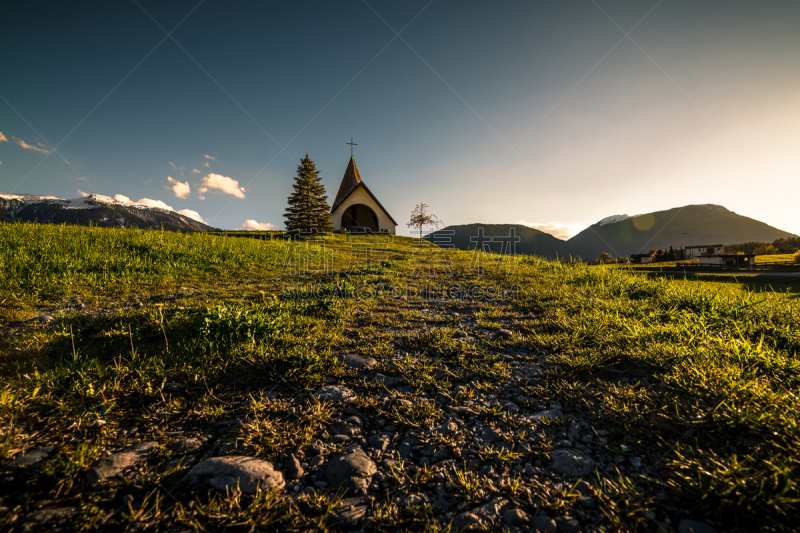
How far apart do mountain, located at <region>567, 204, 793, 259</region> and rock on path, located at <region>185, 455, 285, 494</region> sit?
467 feet

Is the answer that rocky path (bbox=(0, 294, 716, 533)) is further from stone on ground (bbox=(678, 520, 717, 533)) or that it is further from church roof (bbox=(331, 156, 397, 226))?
church roof (bbox=(331, 156, 397, 226))

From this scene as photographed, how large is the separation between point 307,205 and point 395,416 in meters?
28.2

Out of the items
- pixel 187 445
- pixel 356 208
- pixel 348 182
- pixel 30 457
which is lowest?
pixel 187 445

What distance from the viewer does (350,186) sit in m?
35.7

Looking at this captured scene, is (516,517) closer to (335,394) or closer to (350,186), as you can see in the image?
(335,394)

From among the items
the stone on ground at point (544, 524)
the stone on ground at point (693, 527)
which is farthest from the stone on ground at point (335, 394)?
the stone on ground at point (693, 527)

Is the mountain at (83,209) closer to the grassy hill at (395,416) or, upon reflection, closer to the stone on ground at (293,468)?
the grassy hill at (395,416)

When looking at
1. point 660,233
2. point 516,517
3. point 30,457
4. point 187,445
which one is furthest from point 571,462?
point 660,233

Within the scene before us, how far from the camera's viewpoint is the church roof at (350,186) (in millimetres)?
34125

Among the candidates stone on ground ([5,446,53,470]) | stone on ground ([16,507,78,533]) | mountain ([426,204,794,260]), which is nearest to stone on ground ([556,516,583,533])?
stone on ground ([16,507,78,533])

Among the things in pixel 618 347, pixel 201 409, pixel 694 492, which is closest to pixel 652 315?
pixel 618 347

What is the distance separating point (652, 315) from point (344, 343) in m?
3.88

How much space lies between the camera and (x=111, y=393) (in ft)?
6.61

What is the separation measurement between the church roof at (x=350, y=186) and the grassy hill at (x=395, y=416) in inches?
1234
